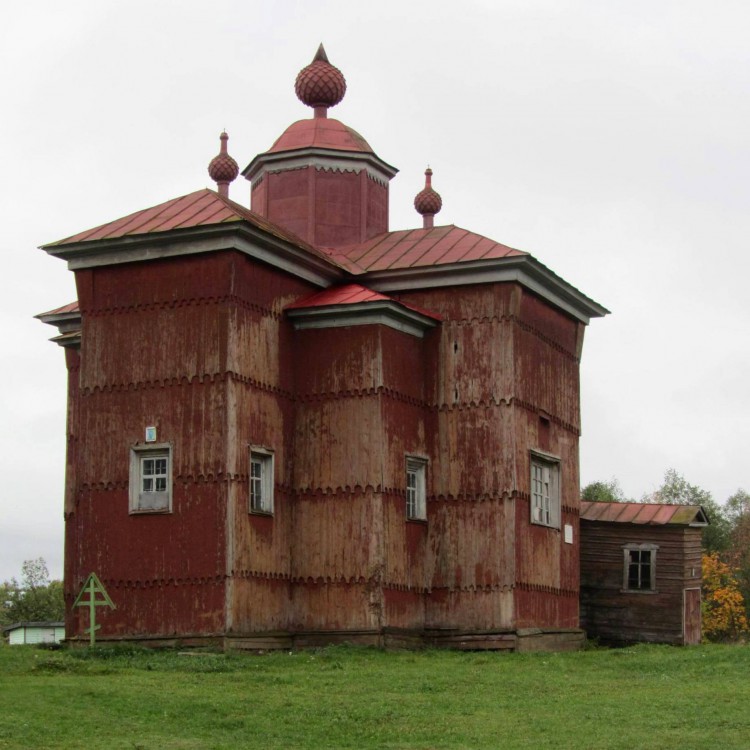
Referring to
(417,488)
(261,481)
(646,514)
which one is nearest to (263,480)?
(261,481)

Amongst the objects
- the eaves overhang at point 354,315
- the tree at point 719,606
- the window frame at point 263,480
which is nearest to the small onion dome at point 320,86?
the eaves overhang at point 354,315

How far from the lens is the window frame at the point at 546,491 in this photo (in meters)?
31.3

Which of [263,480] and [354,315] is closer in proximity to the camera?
[263,480]

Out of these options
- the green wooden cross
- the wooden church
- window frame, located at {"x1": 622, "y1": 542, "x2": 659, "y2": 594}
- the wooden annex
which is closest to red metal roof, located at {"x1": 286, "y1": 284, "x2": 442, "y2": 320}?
the wooden church

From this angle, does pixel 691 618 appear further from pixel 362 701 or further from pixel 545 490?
pixel 362 701

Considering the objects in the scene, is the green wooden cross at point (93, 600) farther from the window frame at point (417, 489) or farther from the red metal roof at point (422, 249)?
the red metal roof at point (422, 249)

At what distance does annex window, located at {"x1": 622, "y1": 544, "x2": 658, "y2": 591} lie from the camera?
35.7m

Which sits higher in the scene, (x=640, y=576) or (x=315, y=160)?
(x=315, y=160)

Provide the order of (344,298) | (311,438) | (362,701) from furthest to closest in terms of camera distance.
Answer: (344,298) < (311,438) < (362,701)

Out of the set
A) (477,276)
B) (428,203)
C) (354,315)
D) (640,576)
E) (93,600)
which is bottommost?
(93,600)

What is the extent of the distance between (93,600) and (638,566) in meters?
14.6

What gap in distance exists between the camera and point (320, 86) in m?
36.6

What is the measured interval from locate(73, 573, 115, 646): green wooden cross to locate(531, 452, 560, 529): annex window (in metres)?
9.25

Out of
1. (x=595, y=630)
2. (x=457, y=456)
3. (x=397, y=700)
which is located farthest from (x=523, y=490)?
(x=397, y=700)
